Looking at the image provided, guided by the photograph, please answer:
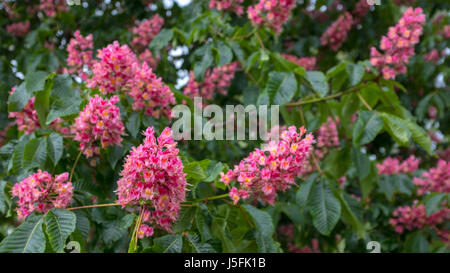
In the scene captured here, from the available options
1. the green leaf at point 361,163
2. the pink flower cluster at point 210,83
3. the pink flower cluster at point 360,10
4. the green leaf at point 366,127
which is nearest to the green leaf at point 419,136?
the green leaf at point 366,127

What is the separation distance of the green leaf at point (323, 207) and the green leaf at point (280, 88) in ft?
1.52

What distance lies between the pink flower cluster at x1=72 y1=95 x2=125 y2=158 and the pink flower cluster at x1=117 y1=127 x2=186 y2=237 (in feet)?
1.25

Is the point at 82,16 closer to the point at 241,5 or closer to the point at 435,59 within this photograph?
the point at 241,5

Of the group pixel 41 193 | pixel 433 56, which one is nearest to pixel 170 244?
pixel 41 193

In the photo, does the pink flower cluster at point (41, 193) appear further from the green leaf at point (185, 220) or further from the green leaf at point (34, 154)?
the green leaf at point (185, 220)

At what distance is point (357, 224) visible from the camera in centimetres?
237

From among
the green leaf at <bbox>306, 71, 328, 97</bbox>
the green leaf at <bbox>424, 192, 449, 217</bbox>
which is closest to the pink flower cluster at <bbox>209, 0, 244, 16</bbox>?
the green leaf at <bbox>306, 71, 328, 97</bbox>

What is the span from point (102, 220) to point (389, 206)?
2.39m

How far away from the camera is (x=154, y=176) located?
1347 mm

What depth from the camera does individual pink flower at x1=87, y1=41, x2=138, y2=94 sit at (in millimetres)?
1916
